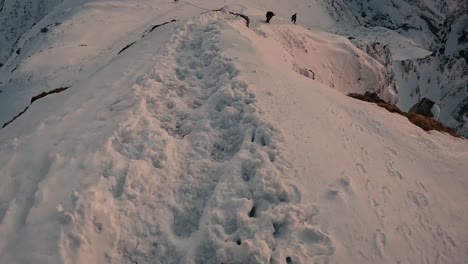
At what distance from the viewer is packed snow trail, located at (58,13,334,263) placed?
7879 millimetres

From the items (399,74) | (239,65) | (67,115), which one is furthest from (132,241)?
(399,74)

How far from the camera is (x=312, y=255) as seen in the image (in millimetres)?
7891

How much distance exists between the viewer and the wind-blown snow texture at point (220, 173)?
7.93m

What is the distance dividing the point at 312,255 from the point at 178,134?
526cm

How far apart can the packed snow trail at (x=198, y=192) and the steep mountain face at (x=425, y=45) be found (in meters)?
30.0

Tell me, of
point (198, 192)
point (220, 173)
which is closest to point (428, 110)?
point (220, 173)

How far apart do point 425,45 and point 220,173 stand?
70941 mm

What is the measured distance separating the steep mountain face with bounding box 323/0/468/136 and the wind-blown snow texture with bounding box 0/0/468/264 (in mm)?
27333

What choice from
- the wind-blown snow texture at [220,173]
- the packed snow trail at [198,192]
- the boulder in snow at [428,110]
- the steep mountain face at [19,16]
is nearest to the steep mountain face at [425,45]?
the boulder in snow at [428,110]

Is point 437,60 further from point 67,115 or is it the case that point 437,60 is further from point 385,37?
point 67,115

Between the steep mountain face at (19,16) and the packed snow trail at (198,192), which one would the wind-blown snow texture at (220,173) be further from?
the steep mountain face at (19,16)

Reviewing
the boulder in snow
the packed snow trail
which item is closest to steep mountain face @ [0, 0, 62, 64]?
the boulder in snow

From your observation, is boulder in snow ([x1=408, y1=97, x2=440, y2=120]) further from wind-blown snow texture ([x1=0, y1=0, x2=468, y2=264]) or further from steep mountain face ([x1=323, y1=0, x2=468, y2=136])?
steep mountain face ([x1=323, y1=0, x2=468, y2=136])

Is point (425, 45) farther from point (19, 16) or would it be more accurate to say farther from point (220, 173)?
point (220, 173)
